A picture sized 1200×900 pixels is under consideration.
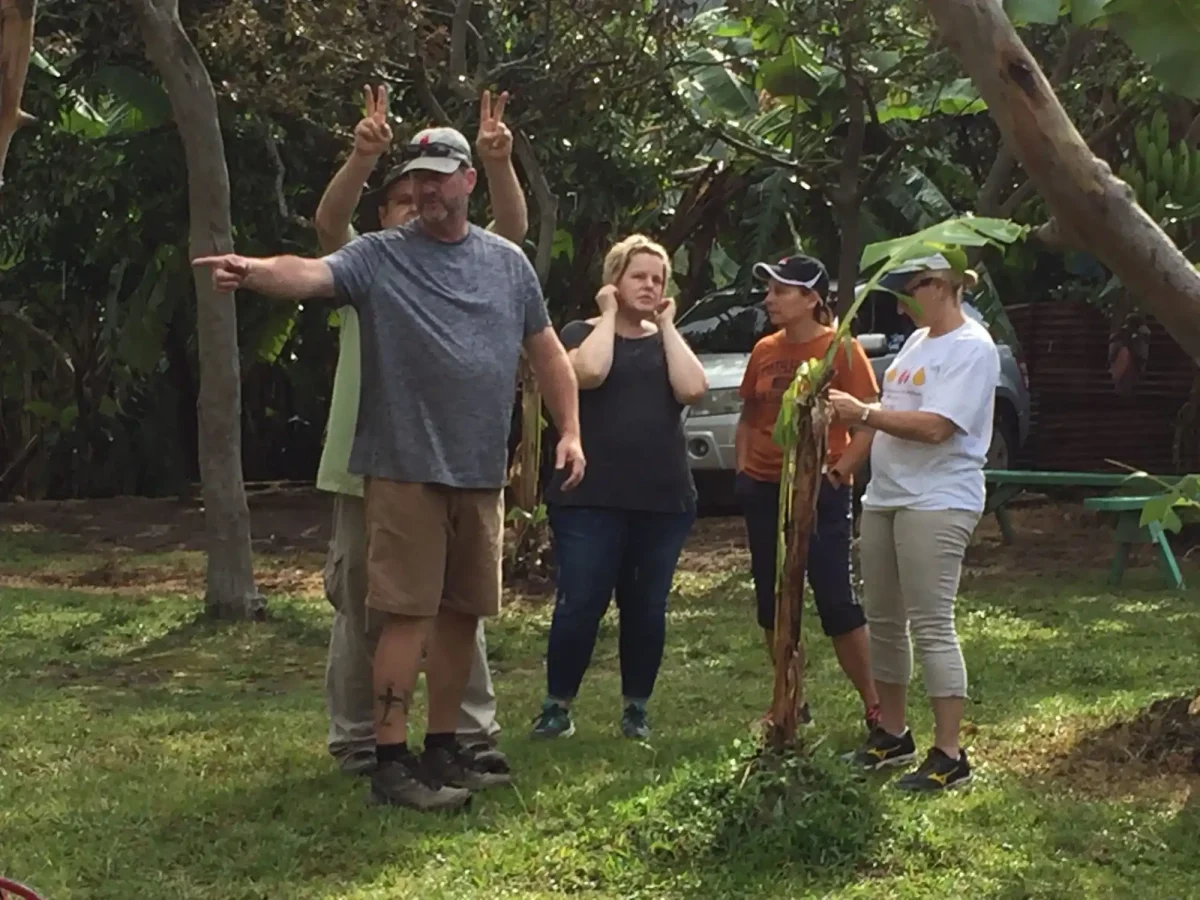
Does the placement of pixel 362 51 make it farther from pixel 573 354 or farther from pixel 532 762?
pixel 532 762

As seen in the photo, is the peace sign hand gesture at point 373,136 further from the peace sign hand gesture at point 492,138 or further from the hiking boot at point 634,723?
the hiking boot at point 634,723

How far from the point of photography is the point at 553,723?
6.28 metres

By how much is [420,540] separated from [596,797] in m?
0.92

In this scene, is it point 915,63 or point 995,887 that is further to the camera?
point 915,63

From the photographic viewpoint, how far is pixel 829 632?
607cm

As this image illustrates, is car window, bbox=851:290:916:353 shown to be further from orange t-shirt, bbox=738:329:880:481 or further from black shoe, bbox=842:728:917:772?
black shoe, bbox=842:728:917:772

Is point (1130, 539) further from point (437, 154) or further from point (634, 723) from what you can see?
point (437, 154)

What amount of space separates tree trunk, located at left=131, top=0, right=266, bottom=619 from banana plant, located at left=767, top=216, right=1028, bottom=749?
487 cm

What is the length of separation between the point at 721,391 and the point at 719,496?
3.19ft

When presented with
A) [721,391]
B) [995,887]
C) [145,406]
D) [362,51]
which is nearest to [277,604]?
[362,51]

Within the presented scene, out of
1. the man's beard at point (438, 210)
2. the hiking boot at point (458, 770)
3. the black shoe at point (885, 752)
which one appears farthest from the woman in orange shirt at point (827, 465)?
the man's beard at point (438, 210)

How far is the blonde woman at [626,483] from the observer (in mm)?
6125

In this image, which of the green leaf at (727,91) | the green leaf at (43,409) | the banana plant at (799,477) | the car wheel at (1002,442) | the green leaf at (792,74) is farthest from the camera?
the green leaf at (43,409)

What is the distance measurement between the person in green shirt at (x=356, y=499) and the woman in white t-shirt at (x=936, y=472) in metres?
1.27
